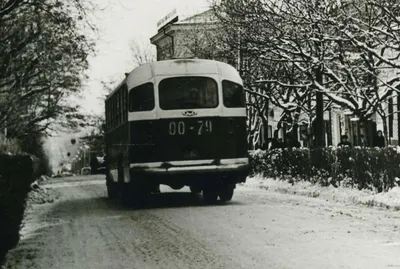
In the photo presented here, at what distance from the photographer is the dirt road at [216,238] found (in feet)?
33.6

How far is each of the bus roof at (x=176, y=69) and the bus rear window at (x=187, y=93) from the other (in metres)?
0.18

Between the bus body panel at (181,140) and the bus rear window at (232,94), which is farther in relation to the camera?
the bus rear window at (232,94)

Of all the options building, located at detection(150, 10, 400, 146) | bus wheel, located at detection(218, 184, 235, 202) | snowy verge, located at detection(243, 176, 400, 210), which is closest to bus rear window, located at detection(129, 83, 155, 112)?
bus wheel, located at detection(218, 184, 235, 202)

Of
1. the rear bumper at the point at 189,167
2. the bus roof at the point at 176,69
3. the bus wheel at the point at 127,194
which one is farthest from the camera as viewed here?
the bus wheel at the point at 127,194

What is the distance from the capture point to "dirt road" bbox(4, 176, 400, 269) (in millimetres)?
10242

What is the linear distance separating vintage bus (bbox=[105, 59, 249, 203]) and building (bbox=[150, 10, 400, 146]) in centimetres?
1544

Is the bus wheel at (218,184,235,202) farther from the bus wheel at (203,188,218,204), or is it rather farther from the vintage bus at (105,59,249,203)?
the vintage bus at (105,59,249,203)

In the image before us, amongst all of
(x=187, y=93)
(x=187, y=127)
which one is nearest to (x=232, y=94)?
(x=187, y=93)

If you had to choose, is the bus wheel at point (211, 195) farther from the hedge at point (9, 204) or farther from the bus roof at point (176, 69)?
the hedge at point (9, 204)

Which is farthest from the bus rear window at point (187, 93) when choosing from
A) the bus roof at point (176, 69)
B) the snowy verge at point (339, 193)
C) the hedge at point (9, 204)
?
the hedge at point (9, 204)

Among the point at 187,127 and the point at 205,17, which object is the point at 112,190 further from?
the point at 205,17

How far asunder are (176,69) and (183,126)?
1508 millimetres

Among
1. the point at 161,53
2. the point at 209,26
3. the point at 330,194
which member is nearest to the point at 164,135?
the point at 330,194

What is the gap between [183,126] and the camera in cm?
1955
